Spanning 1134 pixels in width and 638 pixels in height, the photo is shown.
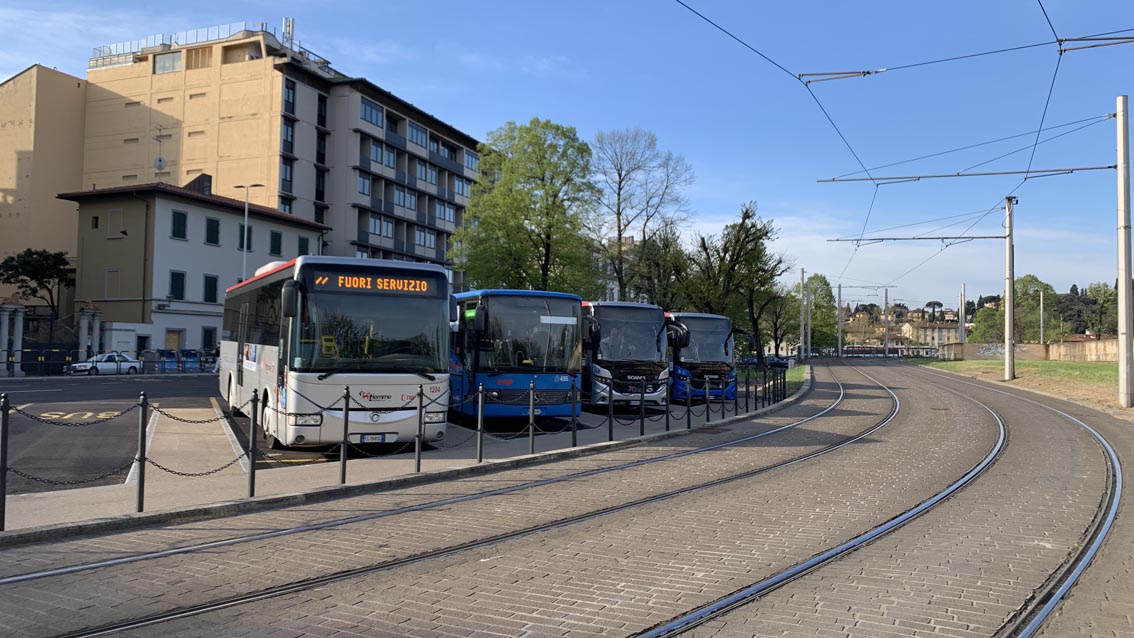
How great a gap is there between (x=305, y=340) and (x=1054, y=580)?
10293 millimetres

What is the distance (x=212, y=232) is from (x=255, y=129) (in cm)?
1191

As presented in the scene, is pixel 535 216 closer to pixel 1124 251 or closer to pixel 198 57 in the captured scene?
pixel 1124 251

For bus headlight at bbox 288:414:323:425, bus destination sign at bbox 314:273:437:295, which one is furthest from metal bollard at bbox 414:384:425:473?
bus destination sign at bbox 314:273:437:295

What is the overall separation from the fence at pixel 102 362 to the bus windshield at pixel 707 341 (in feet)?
99.4

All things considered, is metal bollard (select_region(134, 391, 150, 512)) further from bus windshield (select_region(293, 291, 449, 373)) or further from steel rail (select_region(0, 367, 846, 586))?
bus windshield (select_region(293, 291, 449, 373))

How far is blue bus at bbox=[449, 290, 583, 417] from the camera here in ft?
58.3

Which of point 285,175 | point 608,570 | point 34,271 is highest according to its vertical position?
point 285,175

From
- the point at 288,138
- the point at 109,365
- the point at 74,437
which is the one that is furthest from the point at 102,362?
the point at 74,437

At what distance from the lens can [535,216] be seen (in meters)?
43.4

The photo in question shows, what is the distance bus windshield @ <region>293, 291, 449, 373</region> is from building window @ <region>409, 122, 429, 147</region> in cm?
6149

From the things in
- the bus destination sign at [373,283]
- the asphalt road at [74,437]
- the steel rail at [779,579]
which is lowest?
the asphalt road at [74,437]

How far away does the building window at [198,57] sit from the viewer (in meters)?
62.2

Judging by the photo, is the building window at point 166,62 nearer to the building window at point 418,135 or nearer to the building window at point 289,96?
the building window at point 289,96

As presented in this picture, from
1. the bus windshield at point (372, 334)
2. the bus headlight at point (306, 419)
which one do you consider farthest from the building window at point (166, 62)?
the bus headlight at point (306, 419)
